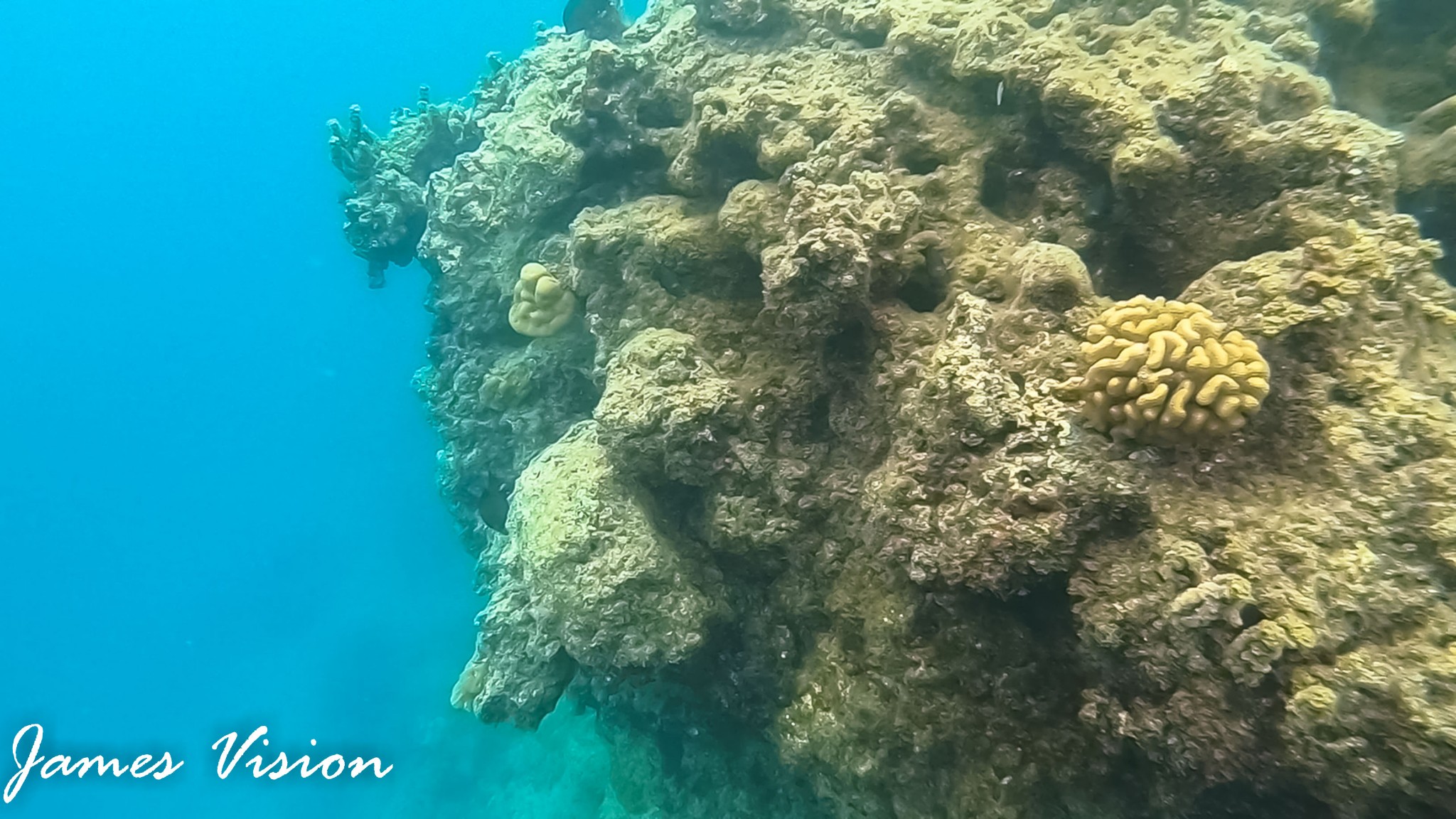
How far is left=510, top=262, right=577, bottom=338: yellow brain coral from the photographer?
262 inches

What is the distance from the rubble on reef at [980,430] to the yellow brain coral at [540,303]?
0.11 metres

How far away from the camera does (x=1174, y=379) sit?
3359 mm

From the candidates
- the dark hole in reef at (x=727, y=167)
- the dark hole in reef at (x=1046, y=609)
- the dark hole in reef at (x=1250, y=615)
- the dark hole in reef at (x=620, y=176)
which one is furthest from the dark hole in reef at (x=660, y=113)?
the dark hole in reef at (x=1250, y=615)

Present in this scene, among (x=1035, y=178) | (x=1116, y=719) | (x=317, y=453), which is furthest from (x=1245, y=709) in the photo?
(x=317, y=453)

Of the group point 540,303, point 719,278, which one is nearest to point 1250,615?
point 719,278

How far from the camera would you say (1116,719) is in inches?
136

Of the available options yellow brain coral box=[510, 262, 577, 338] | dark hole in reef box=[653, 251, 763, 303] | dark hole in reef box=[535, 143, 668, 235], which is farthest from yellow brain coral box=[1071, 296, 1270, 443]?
yellow brain coral box=[510, 262, 577, 338]

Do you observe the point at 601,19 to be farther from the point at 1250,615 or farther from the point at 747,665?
the point at 1250,615

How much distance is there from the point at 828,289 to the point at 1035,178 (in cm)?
162

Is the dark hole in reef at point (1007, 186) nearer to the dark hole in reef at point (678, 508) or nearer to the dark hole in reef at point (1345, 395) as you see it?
the dark hole in reef at point (1345, 395)

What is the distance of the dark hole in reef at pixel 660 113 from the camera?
6523 mm

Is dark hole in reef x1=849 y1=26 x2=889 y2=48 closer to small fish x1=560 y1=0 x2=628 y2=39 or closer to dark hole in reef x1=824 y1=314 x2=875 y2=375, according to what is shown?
dark hole in reef x1=824 y1=314 x2=875 y2=375

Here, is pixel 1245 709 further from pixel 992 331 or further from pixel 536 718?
pixel 536 718

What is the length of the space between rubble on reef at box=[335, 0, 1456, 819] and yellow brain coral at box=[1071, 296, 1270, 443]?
3.4 inches
